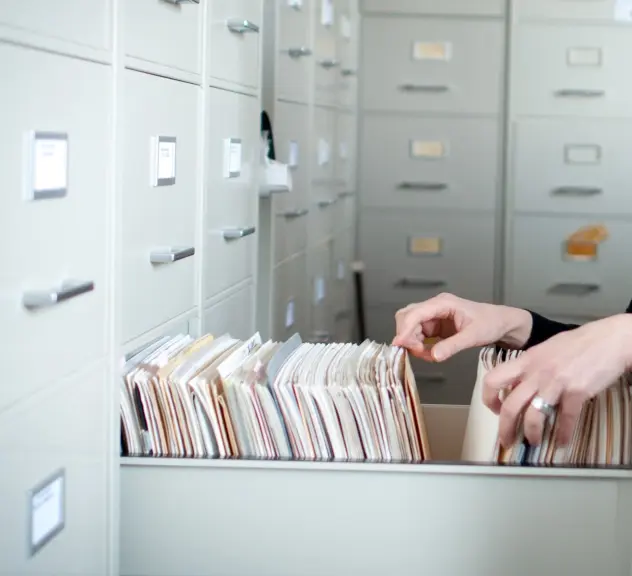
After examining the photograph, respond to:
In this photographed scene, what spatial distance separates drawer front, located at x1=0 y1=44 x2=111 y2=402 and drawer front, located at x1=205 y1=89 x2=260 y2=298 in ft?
2.04

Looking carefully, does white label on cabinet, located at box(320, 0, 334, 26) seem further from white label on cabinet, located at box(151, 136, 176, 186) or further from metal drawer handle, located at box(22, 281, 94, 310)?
metal drawer handle, located at box(22, 281, 94, 310)

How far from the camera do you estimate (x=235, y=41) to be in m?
2.12

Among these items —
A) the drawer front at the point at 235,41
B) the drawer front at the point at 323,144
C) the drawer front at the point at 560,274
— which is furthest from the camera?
the drawer front at the point at 560,274

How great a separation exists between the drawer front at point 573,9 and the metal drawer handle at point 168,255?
115 inches

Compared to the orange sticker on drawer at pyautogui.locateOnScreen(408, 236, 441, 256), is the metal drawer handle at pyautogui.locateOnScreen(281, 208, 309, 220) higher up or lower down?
higher up

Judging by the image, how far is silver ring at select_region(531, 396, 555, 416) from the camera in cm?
131

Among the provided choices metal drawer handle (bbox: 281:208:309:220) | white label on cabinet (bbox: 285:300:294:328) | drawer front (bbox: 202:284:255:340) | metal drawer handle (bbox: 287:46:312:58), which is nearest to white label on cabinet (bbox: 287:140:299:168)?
metal drawer handle (bbox: 281:208:309:220)

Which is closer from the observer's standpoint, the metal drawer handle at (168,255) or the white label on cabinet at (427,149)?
the metal drawer handle at (168,255)

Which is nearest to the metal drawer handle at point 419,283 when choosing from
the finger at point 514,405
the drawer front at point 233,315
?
the drawer front at point 233,315

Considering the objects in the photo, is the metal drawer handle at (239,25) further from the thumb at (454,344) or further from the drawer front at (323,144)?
the drawer front at (323,144)

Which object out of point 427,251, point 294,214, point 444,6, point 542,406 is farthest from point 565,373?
point 444,6

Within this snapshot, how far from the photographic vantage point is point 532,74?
4309 mm

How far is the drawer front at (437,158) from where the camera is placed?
14.3ft

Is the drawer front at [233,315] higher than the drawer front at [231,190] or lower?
lower
